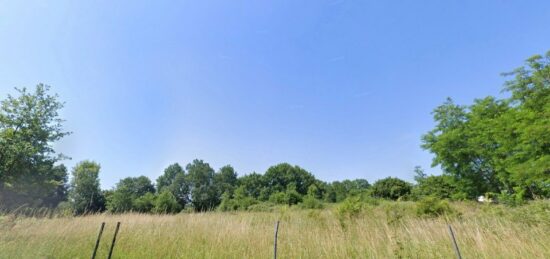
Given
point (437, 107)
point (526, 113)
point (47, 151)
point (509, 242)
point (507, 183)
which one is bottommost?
point (509, 242)

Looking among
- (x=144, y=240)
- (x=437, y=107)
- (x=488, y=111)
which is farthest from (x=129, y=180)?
(x=488, y=111)

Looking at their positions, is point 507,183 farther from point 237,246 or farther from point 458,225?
point 237,246

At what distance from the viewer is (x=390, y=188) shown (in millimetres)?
42469

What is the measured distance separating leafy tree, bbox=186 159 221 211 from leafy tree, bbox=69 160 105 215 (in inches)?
708

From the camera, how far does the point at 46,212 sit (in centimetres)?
730

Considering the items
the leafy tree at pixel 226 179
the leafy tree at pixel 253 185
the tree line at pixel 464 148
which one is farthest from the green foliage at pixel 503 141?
the leafy tree at pixel 226 179

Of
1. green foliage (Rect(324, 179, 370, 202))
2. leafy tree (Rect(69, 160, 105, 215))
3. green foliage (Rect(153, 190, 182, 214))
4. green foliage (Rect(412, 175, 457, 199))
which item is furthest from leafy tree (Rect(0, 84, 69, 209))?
green foliage (Rect(324, 179, 370, 202))

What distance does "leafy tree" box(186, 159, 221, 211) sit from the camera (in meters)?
51.8

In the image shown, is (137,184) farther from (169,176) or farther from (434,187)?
(434,187)

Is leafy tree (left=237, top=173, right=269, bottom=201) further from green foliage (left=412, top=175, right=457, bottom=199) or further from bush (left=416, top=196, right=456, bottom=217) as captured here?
bush (left=416, top=196, right=456, bottom=217)

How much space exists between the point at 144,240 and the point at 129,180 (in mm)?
56244

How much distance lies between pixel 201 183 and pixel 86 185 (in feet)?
73.9

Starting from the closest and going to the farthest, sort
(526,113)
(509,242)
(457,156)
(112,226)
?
(509,242) < (112,226) < (526,113) < (457,156)

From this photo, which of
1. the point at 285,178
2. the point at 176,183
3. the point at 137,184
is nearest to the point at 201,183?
the point at 176,183
